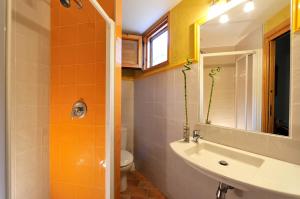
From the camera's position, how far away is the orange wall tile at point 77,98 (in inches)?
50.6

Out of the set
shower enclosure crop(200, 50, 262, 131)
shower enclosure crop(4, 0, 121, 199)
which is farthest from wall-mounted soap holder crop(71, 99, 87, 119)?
shower enclosure crop(200, 50, 262, 131)

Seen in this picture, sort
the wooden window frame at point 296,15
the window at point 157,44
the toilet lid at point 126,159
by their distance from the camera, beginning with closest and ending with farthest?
1. the wooden window frame at point 296,15
2. the toilet lid at point 126,159
3. the window at point 157,44

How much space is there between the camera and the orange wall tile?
128 centimetres

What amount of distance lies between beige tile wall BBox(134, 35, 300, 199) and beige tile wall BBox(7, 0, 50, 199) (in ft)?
3.78

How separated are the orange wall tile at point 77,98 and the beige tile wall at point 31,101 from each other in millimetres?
57

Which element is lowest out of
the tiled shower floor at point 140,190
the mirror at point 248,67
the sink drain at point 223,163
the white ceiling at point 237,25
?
the tiled shower floor at point 140,190

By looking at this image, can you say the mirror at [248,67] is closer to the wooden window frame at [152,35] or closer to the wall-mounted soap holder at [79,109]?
the wooden window frame at [152,35]

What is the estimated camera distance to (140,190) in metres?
2.04

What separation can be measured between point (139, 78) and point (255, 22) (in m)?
1.69

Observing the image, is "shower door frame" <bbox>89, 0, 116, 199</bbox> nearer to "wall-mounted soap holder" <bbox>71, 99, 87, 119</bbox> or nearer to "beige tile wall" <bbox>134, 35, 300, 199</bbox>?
"wall-mounted soap holder" <bbox>71, 99, 87, 119</bbox>

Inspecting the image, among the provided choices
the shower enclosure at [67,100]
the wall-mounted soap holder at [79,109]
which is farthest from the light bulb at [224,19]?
the wall-mounted soap holder at [79,109]

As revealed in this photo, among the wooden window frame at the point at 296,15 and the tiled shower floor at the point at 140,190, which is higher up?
the wooden window frame at the point at 296,15

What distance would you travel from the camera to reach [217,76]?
1.32 m

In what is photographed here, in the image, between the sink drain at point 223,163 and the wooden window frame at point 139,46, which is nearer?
the sink drain at point 223,163
